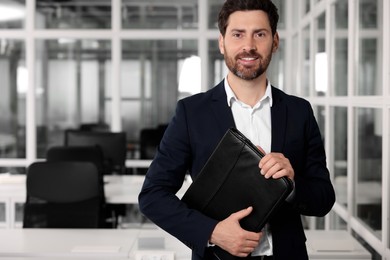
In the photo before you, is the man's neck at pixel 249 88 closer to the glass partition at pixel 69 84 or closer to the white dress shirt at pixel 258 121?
the white dress shirt at pixel 258 121

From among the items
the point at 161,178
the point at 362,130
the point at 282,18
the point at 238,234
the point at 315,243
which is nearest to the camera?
the point at 238,234

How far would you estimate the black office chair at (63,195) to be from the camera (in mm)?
4082

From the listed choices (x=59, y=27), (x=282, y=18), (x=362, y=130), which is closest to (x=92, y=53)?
(x=59, y=27)

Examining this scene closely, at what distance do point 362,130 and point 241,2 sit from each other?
1884mm

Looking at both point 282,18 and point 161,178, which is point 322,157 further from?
point 282,18

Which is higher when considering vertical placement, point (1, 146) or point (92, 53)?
point (92, 53)

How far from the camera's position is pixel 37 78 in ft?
24.5

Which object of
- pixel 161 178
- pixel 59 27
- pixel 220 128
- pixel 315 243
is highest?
pixel 59 27

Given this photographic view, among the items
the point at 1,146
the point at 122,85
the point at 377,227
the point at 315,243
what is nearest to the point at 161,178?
the point at 315,243

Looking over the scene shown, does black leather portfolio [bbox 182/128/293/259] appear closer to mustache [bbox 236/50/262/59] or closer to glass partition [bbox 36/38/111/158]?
mustache [bbox 236/50/262/59]

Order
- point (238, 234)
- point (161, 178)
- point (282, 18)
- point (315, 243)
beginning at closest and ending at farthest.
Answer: point (238, 234) < point (161, 178) < point (315, 243) < point (282, 18)

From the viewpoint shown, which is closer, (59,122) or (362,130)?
(362,130)

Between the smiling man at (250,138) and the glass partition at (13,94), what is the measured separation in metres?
5.94

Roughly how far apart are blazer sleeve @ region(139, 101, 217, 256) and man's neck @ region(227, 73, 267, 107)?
0.17 meters
